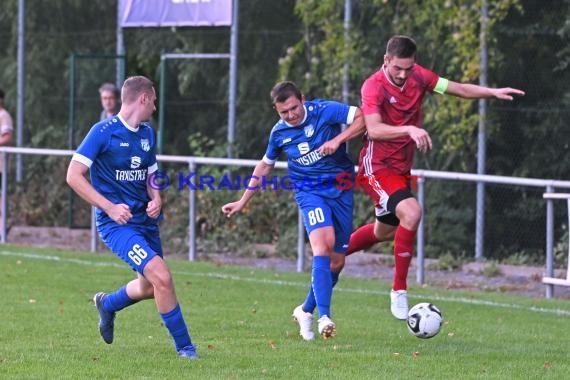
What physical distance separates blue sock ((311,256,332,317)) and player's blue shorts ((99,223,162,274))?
1225 mm

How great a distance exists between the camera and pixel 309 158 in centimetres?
979

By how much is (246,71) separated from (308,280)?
580cm

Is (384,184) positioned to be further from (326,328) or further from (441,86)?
(326,328)

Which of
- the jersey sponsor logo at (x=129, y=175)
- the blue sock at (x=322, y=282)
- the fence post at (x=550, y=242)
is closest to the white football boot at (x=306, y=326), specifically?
the blue sock at (x=322, y=282)

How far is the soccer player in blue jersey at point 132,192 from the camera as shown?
8398 millimetres

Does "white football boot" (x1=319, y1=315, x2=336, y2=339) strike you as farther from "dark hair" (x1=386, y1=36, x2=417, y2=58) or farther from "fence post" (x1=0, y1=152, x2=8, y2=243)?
"fence post" (x1=0, y1=152, x2=8, y2=243)

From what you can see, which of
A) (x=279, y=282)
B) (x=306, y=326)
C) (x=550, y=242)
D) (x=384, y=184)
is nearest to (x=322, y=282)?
(x=306, y=326)

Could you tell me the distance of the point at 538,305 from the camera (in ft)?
40.5

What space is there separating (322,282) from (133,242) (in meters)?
1.56

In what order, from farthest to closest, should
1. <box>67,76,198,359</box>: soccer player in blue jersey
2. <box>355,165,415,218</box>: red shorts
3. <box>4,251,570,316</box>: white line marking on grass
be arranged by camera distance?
<box>4,251,570,316</box>: white line marking on grass
<box>355,165,415,218</box>: red shorts
<box>67,76,198,359</box>: soccer player in blue jersey

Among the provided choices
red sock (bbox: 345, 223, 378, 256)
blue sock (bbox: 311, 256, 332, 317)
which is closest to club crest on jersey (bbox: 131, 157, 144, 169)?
blue sock (bbox: 311, 256, 332, 317)

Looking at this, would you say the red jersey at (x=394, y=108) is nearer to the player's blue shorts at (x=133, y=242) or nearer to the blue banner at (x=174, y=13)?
the player's blue shorts at (x=133, y=242)

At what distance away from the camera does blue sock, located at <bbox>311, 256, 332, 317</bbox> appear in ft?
30.7

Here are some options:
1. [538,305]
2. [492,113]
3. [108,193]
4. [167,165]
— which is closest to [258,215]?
[167,165]
